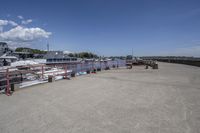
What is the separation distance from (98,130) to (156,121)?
5.13 ft

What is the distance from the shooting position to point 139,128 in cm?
294

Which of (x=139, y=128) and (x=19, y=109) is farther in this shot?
(x=19, y=109)

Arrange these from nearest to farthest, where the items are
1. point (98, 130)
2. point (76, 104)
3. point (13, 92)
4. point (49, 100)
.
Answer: point (98, 130), point (76, 104), point (49, 100), point (13, 92)

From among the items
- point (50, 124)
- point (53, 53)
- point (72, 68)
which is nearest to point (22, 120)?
point (50, 124)

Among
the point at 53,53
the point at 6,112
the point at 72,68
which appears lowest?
the point at 6,112

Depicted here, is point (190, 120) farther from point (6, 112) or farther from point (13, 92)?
point (13, 92)

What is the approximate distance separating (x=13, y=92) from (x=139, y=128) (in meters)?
6.07

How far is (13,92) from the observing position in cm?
607

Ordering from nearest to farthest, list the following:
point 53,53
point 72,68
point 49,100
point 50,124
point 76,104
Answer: point 50,124 → point 76,104 → point 49,100 → point 72,68 → point 53,53

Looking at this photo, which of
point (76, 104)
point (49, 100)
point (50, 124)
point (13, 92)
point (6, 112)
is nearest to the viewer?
point (50, 124)

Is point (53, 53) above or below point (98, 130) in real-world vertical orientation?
above

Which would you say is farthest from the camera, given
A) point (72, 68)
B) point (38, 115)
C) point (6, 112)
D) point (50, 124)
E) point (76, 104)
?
point (72, 68)

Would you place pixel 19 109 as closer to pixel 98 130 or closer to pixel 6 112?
pixel 6 112

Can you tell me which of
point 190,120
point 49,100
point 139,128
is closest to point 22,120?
point 49,100
